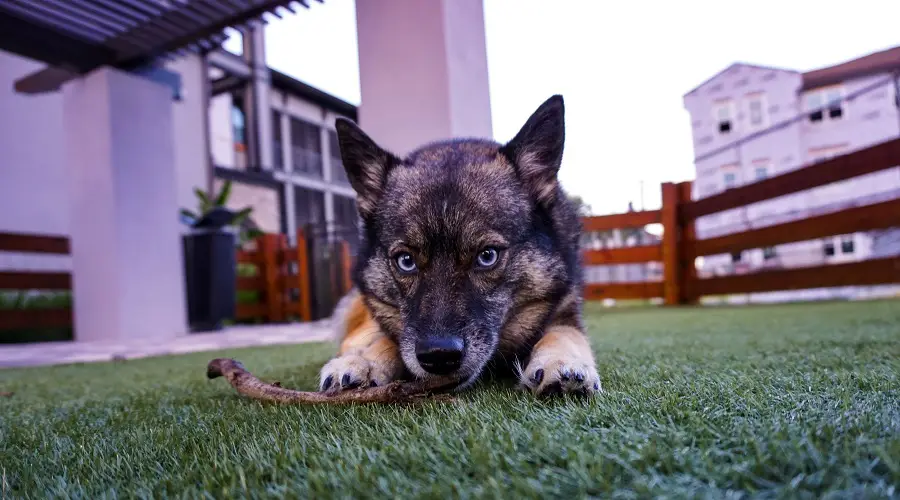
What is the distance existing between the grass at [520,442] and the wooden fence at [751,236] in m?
3.09

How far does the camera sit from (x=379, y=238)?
2.16m

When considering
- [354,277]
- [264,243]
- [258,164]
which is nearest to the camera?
[354,277]

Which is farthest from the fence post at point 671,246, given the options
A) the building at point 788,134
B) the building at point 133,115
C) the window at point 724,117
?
the window at point 724,117

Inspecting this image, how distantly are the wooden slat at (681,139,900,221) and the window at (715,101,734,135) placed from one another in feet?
27.3

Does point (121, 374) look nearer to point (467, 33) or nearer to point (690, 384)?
point (690, 384)

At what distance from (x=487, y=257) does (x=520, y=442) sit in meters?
0.99

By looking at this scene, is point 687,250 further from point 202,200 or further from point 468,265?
point 202,200

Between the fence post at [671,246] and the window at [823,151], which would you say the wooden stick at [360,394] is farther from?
the window at [823,151]

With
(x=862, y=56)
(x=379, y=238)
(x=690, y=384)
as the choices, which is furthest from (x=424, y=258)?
(x=862, y=56)

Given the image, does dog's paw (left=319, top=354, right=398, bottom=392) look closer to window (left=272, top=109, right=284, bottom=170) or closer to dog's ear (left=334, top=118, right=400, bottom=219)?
dog's ear (left=334, top=118, right=400, bottom=219)

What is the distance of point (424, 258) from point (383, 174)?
1.89ft

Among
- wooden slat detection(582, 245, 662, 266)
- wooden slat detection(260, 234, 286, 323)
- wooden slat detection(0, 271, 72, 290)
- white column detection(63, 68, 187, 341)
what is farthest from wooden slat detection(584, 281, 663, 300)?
wooden slat detection(0, 271, 72, 290)

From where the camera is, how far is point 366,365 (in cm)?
176

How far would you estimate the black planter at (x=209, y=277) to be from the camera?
805cm
